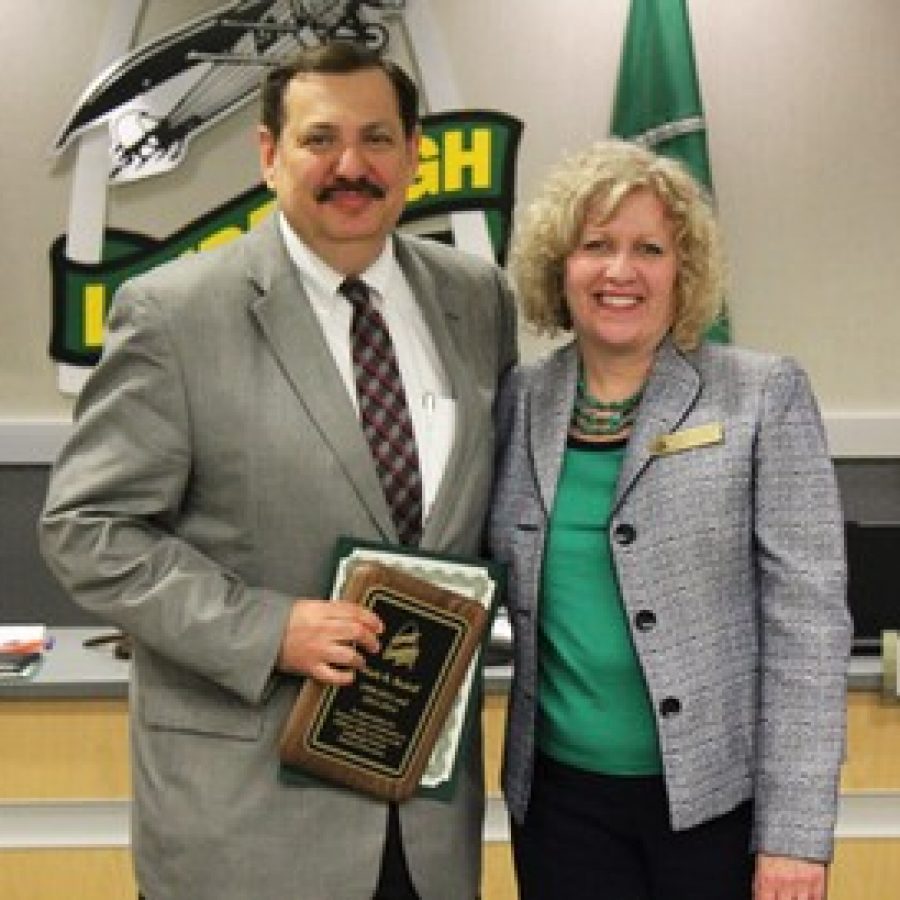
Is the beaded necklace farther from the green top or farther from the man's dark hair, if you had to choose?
the man's dark hair

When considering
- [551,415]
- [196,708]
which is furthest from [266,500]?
[551,415]

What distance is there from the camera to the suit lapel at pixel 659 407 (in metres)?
1.87

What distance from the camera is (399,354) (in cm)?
199

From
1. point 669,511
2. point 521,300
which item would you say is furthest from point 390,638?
point 521,300

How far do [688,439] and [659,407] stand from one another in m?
0.06

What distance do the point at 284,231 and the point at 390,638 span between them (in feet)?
1.88

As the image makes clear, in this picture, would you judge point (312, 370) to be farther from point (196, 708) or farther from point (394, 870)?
point (394, 870)

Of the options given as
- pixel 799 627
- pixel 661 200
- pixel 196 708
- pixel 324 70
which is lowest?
pixel 196 708

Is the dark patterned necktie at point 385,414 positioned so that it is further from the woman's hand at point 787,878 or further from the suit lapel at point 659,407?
the woman's hand at point 787,878

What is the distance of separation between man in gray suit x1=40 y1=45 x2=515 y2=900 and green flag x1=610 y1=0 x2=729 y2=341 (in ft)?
5.87

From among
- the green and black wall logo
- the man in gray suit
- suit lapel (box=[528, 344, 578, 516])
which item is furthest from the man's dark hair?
the green and black wall logo

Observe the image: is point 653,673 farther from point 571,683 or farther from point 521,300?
point 521,300

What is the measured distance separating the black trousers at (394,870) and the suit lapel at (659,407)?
1.68 feet

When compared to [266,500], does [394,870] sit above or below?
below
